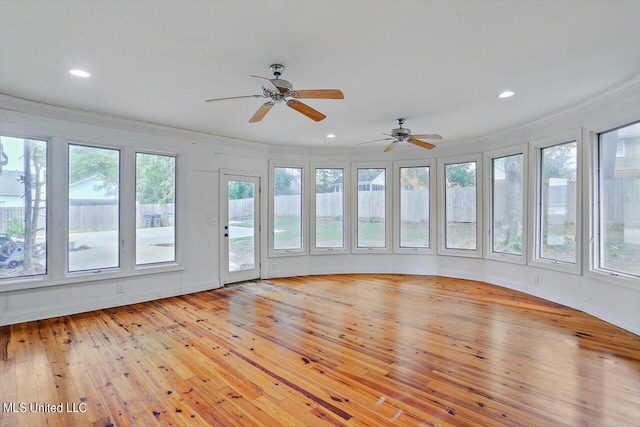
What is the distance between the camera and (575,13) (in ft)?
6.99

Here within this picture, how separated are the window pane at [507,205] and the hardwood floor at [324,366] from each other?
4.33ft

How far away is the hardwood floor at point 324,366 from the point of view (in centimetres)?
214

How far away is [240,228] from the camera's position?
5.99 meters

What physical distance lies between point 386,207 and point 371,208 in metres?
0.32

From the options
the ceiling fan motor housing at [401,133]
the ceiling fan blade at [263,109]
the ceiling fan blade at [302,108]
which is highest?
the ceiling fan motor housing at [401,133]

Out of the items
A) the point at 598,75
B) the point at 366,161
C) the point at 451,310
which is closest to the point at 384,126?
the point at 366,161

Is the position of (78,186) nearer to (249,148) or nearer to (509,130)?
(249,148)

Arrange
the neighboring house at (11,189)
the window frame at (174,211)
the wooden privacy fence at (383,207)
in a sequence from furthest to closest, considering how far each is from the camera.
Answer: the window frame at (174,211), the neighboring house at (11,189), the wooden privacy fence at (383,207)

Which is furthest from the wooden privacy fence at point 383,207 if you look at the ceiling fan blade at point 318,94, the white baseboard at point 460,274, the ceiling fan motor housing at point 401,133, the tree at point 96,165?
the ceiling fan blade at point 318,94

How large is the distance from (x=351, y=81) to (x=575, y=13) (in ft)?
5.81

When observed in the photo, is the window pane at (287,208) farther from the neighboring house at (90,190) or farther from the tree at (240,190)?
the neighboring house at (90,190)

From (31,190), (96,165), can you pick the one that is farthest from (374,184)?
(31,190)

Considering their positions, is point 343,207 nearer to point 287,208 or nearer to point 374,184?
point 374,184

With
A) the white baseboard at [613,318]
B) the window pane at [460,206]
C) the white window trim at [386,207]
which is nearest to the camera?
the white baseboard at [613,318]
